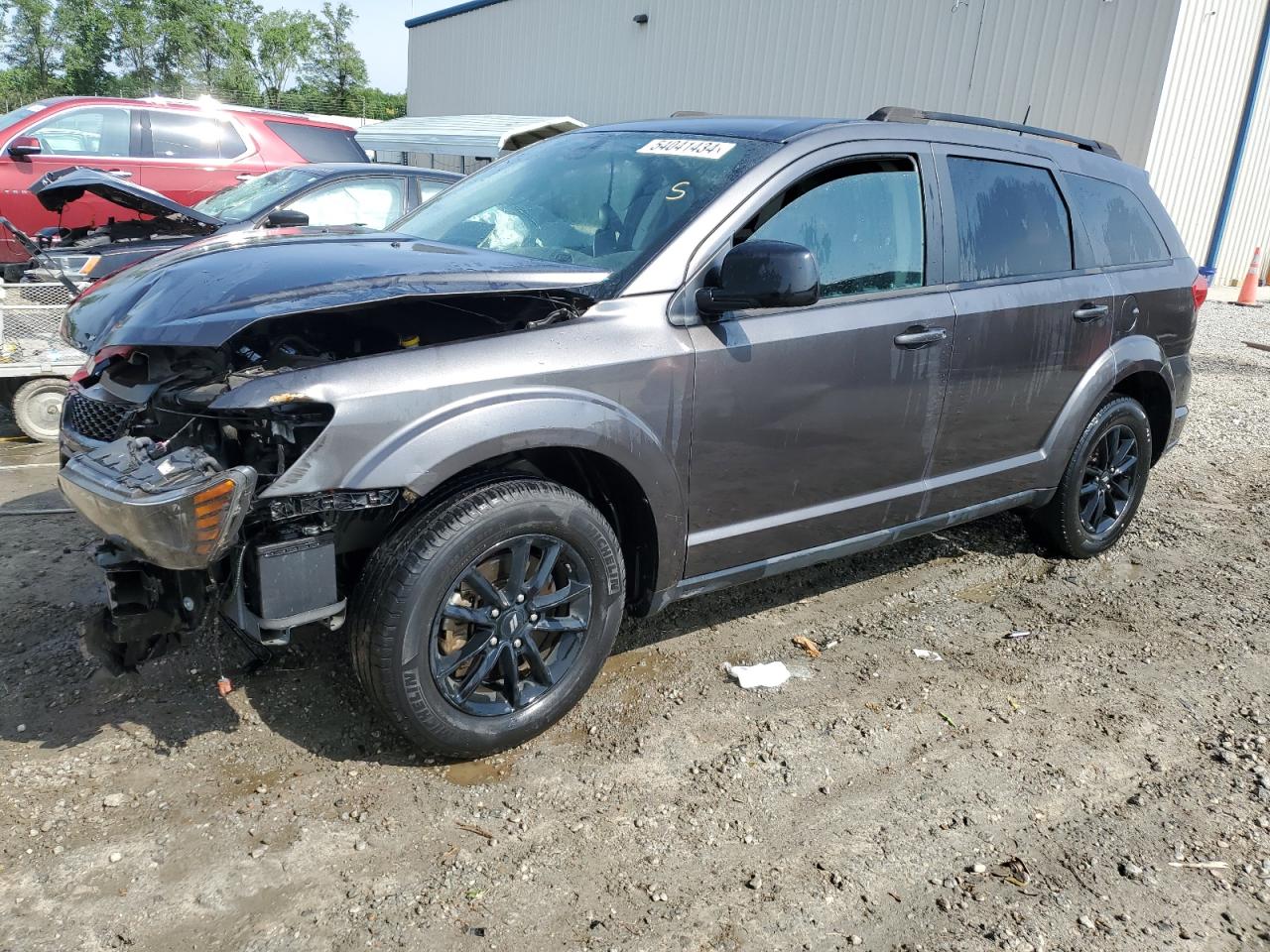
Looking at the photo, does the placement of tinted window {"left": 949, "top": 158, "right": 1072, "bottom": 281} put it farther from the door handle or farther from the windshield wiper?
the windshield wiper

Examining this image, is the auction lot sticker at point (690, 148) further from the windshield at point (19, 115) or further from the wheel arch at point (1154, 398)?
the windshield at point (19, 115)

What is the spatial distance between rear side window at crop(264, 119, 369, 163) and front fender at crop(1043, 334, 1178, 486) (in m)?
8.17

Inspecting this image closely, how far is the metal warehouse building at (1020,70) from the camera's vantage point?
12391mm

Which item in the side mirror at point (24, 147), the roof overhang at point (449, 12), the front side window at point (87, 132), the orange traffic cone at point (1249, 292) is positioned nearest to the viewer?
the side mirror at point (24, 147)

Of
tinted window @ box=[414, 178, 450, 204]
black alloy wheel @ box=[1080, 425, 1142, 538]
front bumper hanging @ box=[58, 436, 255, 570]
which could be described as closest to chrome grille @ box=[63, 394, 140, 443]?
front bumper hanging @ box=[58, 436, 255, 570]

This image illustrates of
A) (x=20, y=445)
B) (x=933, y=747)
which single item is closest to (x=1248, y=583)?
(x=933, y=747)

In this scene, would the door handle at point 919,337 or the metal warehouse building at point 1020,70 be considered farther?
the metal warehouse building at point 1020,70

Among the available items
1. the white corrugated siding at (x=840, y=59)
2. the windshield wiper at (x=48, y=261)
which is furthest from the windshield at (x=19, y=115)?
the white corrugated siding at (x=840, y=59)

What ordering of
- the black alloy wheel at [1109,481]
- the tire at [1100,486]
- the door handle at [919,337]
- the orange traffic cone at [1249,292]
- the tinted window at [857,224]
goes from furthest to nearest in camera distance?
the orange traffic cone at [1249,292], the black alloy wheel at [1109,481], the tire at [1100,486], the door handle at [919,337], the tinted window at [857,224]

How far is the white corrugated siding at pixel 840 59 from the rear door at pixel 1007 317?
991cm

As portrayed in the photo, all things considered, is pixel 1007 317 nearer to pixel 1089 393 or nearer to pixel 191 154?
pixel 1089 393

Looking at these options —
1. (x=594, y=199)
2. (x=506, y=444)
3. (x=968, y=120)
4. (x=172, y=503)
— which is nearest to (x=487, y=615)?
(x=506, y=444)

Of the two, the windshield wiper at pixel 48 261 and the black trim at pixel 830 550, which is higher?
the windshield wiper at pixel 48 261

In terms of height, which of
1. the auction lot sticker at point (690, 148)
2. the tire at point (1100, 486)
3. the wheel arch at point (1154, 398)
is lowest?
the tire at point (1100, 486)
